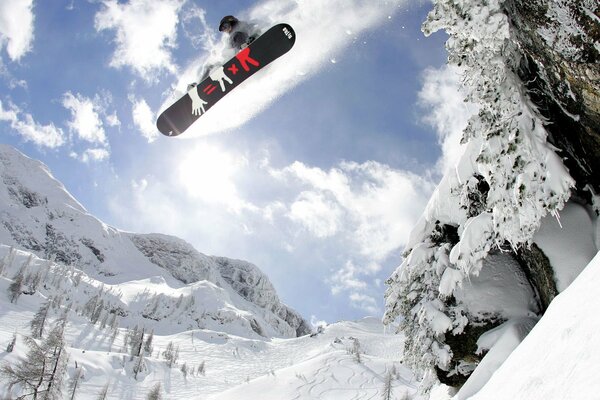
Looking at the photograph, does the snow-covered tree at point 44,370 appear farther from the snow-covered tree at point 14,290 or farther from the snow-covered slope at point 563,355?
the snow-covered tree at point 14,290

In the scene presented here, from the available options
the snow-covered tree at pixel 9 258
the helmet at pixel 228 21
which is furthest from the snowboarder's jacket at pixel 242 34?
the snow-covered tree at pixel 9 258

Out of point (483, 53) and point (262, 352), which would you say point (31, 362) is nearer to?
point (483, 53)

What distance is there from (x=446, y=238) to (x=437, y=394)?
4.37 m

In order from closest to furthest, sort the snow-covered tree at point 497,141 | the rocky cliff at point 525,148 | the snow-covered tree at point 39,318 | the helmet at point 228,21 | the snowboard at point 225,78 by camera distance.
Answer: the rocky cliff at point 525,148
the snow-covered tree at point 497,141
the snowboard at point 225,78
the helmet at point 228,21
the snow-covered tree at point 39,318

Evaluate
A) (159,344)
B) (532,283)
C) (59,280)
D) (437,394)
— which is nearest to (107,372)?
(159,344)

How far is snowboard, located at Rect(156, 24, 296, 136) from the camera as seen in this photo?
404 inches

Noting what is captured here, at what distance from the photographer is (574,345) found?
9.29 feet

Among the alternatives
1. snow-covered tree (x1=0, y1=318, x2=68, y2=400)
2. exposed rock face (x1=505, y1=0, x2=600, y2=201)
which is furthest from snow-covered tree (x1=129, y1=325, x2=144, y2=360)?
exposed rock face (x1=505, y1=0, x2=600, y2=201)

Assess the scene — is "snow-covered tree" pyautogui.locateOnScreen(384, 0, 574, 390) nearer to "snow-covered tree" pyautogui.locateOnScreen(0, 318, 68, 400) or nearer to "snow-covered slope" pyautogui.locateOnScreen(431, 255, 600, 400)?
"snow-covered slope" pyautogui.locateOnScreen(431, 255, 600, 400)

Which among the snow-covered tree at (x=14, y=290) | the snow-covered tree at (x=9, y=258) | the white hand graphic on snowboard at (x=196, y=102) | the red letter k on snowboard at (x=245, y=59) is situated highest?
the snow-covered tree at (x=9, y=258)

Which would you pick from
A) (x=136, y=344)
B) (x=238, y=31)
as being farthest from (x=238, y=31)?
(x=136, y=344)

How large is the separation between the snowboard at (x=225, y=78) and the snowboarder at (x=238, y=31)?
0.30 metres

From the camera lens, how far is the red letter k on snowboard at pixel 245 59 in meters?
10.4

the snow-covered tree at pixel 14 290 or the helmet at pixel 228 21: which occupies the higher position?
the snow-covered tree at pixel 14 290
